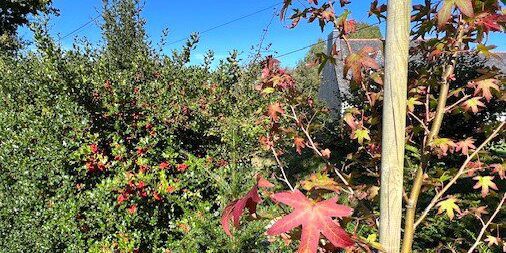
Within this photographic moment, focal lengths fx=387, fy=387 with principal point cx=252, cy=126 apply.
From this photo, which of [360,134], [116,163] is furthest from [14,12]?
[360,134]

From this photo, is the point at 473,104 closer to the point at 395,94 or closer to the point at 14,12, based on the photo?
the point at 395,94

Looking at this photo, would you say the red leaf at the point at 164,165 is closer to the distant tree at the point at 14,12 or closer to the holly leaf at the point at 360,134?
the holly leaf at the point at 360,134

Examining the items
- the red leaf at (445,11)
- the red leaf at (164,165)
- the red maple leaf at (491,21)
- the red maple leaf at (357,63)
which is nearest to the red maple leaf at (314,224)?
the red maple leaf at (357,63)

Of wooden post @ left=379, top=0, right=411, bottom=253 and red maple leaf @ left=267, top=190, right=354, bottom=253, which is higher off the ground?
wooden post @ left=379, top=0, right=411, bottom=253

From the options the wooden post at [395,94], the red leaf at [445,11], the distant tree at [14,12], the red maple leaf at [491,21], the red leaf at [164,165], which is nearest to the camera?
the wooden post at [395,94]

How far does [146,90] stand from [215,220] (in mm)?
1594

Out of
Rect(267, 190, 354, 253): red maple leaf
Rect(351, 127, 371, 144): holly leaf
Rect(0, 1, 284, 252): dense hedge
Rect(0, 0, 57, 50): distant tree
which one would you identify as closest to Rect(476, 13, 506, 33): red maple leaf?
Rect(351, 127, 371, 144): holly leaf

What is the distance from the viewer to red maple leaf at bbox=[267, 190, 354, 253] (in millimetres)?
857

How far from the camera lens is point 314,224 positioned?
34.6 inches

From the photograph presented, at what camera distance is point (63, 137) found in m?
3.46

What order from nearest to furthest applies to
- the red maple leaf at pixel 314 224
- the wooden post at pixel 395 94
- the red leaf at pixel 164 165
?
the red maple leaf at pixel 314 224 → the wooden post at pixel 395 94 → the red leaf at pixel 164 165

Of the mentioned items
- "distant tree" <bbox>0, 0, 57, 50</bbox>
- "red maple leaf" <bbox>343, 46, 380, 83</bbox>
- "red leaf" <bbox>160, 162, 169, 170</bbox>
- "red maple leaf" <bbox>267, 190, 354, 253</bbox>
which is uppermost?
"distant tree" <bbox>0, 0, 57, 50</bbox>

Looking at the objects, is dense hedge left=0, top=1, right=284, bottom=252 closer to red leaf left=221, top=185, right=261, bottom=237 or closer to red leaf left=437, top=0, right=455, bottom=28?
red leaf left=221, top=185, right=261, bottom=237

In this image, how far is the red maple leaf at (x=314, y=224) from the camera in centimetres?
86
